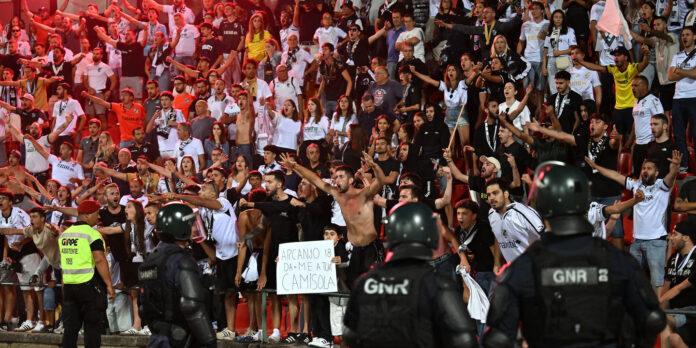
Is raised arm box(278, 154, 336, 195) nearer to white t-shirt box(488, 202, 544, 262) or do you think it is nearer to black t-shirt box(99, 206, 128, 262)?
white t-shirt box(488, 202, 544, 262)

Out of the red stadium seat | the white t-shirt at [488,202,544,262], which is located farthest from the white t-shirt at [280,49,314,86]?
the white t-shirt at [488,202,544,262]

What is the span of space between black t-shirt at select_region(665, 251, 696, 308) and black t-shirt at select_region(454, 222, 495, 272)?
2.19 meters

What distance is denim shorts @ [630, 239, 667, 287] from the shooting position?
11805mm

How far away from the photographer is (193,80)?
831 inches

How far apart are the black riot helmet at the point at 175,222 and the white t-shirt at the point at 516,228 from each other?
163 inches

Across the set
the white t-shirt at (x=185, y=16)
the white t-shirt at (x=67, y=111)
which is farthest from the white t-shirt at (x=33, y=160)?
the white t-shirt at (x=185, y=16)

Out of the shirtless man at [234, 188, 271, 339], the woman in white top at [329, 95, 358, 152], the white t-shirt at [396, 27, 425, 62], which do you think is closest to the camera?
the shirtless man at [234, 188, 271, 339]

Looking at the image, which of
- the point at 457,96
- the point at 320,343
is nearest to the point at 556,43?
the point at 457,96

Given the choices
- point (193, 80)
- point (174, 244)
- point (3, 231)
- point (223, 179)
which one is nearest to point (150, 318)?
point (174, 244)

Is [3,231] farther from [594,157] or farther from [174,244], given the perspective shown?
[594,157]

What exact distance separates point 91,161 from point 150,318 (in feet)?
39.6

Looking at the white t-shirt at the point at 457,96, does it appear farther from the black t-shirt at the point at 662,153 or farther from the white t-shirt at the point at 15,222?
the white t-shirt at the point at 15,222

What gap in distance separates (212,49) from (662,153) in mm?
11799

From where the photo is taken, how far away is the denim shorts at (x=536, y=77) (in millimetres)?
16531
